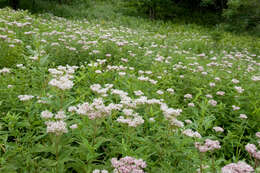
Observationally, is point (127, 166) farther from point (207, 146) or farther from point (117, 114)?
point (117, 114)

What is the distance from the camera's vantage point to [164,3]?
19.7 metres

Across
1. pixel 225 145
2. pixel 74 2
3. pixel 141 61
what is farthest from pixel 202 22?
pixel 225 145

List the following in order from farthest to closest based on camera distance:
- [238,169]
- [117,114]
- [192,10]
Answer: [192,10]
[117,114]
[238,169]

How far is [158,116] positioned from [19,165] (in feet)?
7.02

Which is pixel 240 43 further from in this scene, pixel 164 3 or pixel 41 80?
pixel 41 80

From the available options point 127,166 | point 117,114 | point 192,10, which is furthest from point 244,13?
point 127,166

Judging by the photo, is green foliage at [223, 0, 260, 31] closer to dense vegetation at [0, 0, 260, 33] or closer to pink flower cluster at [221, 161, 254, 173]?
dense vegetation at [0, 0, 260, 33]

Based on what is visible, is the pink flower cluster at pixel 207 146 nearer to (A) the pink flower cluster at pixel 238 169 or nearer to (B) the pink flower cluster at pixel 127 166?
(A) the pink flower cluster at pixel 238 169

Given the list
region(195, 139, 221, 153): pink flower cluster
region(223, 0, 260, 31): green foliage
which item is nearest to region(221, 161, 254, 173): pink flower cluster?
region(195, 139, 221, 153): pink flower cluster

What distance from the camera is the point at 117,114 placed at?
3441 mm

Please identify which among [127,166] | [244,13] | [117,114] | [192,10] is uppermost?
[192,10]

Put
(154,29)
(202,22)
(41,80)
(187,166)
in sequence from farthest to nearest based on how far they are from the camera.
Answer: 1. (202,22)
2. (154,29)
3. (41,80)
4. (187,166)

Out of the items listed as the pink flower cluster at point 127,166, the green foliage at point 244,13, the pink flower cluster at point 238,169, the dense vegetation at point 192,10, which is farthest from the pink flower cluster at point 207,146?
the green foliage at point 244,13

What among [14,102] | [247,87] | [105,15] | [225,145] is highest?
[105,15]
